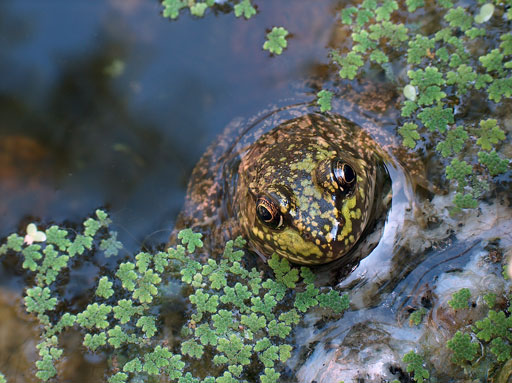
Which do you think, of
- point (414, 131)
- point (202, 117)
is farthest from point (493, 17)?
point (202, 117)

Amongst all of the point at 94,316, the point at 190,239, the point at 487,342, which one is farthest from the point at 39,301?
the point at 487,342

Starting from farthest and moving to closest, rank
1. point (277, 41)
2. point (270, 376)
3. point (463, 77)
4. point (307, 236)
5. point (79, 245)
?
point (277, 41)
point (79, 245)
point (463, 77)
point (270, 376)
point (307, 236)

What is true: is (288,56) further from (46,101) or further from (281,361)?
(281,361)

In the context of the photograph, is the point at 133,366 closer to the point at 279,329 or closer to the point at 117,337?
the point at 117,337

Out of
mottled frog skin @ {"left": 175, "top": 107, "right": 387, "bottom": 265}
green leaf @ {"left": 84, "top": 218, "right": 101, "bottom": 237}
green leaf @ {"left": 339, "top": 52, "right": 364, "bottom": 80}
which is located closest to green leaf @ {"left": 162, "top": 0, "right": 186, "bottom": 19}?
mottled frog skin @ {"left": 175, "top": 107, "right": 387, "bottom": 265}

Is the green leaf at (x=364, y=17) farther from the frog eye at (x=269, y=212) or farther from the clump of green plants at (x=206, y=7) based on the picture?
the frog eye at (x=269, y=212)
